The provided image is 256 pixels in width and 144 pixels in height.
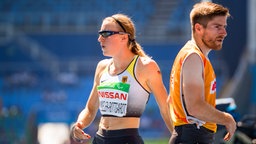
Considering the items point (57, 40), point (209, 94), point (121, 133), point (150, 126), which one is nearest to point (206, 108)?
point (209, 94)

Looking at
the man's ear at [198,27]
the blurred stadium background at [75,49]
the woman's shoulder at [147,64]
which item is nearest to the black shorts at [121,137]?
the woman's shoulder at [147,64]

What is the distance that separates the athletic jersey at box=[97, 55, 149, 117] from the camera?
519cm

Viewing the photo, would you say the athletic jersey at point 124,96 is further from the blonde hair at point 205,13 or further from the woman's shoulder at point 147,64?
the blonde hair at point 205,13

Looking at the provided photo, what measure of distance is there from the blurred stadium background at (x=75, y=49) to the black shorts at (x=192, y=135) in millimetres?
15999

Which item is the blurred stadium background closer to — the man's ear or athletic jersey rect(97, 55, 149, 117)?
athletic jersey rect(97, 55, 149, 117)

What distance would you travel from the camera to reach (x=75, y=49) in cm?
2634

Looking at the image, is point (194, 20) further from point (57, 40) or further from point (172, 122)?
point (57, 40)

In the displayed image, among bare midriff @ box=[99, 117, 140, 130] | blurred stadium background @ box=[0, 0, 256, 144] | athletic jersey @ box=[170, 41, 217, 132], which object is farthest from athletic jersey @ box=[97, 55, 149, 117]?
blurred stadium background @ box=[0, 0, 256, 144]

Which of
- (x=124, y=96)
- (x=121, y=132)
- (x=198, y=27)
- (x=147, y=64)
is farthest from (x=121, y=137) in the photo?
(x=198, y=27)

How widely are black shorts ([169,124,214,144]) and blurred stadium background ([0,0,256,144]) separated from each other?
16.0m

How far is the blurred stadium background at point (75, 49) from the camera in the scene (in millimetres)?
21953

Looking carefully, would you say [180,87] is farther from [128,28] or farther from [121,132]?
[128,28]

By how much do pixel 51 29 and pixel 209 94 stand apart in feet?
74.5

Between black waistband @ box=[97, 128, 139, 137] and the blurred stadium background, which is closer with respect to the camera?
black waistband @ box=[97, 128, 139, 137]
